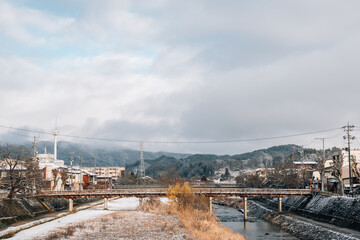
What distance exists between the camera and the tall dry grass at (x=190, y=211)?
175 ft

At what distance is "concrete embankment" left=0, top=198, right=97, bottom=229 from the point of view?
203ft

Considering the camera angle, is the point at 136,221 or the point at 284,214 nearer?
the point at 136,221

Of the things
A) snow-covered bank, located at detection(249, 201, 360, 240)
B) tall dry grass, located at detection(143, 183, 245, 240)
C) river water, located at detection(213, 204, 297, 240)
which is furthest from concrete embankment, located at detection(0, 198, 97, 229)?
snow-covered bank, located at detection(249, 201, 360, 240)

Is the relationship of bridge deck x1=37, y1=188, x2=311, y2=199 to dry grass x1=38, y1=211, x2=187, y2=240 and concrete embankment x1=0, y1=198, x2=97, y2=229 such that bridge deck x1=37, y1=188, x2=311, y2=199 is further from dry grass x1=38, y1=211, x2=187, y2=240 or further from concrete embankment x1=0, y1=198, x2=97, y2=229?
dry grass x1=38, y1=211, x2=187, y2=240

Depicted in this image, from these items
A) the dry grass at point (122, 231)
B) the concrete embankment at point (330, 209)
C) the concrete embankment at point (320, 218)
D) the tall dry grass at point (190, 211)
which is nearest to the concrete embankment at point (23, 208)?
the dry grass at point (122, 231)

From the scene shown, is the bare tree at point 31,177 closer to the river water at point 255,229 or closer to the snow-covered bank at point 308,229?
the river water at point 255,229

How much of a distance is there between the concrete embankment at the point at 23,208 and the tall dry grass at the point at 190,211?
2436 centimetres

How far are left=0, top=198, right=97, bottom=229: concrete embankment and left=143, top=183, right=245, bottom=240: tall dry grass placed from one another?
24.4 m

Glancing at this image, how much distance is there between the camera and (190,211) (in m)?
77.1

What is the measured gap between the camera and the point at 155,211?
84688 mm

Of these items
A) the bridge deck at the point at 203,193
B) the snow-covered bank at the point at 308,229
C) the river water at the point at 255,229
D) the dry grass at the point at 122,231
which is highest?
the bridge deck at the point at 203,193

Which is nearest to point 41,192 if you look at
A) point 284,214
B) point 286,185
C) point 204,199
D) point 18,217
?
point 18,217

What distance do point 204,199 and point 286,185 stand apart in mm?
42396

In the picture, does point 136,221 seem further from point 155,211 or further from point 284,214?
point 284,214
